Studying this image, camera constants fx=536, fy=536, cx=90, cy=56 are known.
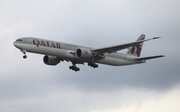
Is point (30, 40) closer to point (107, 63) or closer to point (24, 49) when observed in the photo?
point (24, 49)

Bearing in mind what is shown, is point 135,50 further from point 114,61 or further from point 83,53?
point 83,53

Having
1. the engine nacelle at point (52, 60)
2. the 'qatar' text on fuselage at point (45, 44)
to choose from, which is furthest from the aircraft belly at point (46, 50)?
the engine nacelle at point (52, 60)

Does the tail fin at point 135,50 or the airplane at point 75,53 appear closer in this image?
the airplane at point 75,53

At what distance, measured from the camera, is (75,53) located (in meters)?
83.3

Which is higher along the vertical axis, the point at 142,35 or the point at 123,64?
the point at 142,35

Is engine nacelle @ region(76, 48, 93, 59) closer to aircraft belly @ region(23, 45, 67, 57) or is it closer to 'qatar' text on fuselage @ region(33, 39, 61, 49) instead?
aircraft belly @ region(23, 45, 67, 57)

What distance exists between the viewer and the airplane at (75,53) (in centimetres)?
8056

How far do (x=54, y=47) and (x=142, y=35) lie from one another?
74.4 feet

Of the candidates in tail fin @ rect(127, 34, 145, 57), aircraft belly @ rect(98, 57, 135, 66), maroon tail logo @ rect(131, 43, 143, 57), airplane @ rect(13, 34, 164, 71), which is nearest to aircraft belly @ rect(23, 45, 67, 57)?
airplane @ rect(13, 34, 164, 71)

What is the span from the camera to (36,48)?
80.5m

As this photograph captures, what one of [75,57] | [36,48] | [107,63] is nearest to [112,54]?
[107,63]

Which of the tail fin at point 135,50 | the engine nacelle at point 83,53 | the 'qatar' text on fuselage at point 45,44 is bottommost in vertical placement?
the engine nacelle at point 83,53

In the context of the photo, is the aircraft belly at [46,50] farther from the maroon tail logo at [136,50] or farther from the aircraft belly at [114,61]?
the maroon tail logo at [136,50]

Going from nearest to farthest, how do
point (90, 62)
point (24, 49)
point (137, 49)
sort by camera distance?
point (24, 49), point (90, 62), point (137, 49)
